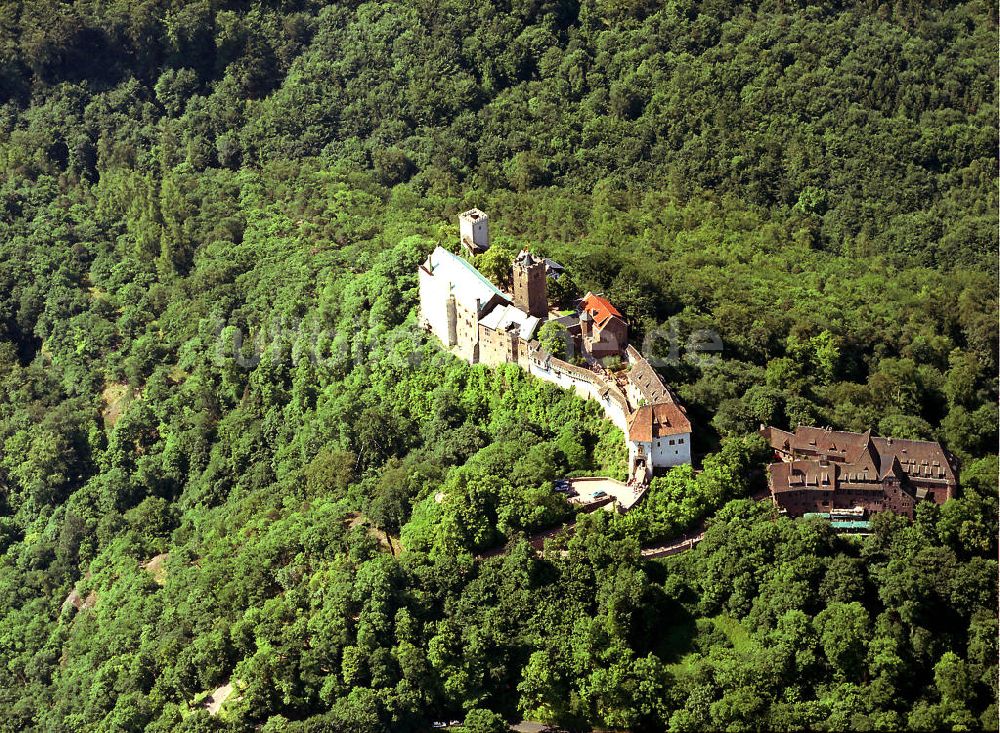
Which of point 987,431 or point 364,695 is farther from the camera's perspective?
point 987,431

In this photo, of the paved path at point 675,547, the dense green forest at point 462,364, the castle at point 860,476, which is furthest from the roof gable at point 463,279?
the castle at point 860,476

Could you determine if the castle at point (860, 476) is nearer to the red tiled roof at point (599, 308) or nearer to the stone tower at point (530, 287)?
the red tiled roof at point (599, 308)

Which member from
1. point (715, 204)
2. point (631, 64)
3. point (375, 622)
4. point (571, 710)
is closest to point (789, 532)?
point (571, 710)

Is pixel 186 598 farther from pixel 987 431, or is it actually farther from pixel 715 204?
pixel 715 204

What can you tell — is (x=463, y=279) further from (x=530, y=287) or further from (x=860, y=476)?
(x=860, y=476)

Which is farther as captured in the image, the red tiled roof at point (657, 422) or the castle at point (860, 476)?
the red tiled roof at point (657, 422)
